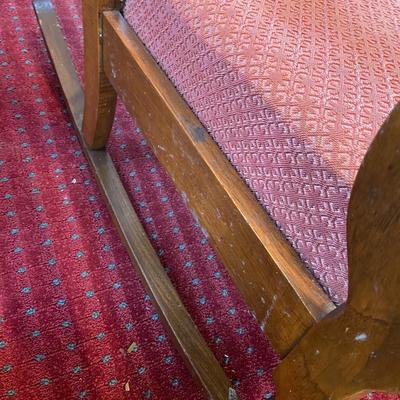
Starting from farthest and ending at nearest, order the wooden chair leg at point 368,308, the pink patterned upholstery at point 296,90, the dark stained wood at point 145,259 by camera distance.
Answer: the dark stained wood at point 145,259 < the pink patterned upholstery at point 296,90 < the wooden chair leg at point 368,308

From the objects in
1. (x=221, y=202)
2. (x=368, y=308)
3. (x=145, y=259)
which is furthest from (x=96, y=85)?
(x=368, y=308)

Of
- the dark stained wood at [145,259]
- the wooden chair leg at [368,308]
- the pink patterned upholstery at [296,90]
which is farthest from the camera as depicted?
the dark stained wood at [145,259]

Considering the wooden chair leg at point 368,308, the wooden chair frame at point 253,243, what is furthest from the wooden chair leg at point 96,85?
the wooden chair leg at point 368,308

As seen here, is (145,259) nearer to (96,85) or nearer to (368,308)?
(96,85)

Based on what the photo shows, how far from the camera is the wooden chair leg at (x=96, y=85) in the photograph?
829mm

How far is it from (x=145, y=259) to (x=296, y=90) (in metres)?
0.46

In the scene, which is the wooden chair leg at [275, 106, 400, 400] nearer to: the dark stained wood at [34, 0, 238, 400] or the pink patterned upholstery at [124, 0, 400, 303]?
the pink patterned upholstery at [124, 0, 400, 303]

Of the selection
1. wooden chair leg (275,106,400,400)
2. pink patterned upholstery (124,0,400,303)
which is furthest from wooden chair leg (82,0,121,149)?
wooden chair leg (275,106,400,400)

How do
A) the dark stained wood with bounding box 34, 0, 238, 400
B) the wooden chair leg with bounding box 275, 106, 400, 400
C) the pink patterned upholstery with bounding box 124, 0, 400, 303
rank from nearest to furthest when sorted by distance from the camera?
the wooden chair leg with bounding box 275, 106, 400, 400, the pink patterned upholstery with bounding box 124, 0, 400, 303, the dark stained wood with bounding box 34, 0, 238, 400

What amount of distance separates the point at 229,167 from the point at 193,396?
0.40m

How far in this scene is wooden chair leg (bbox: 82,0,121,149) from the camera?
2.72 feet

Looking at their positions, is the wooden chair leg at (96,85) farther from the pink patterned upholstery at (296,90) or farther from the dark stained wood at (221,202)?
the pink patterned upholstery at (296,90)

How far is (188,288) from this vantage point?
941 millimetres

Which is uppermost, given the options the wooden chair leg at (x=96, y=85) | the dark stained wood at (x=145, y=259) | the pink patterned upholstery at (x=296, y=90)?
the pink patterned upholstery at (x=296, y=90)
